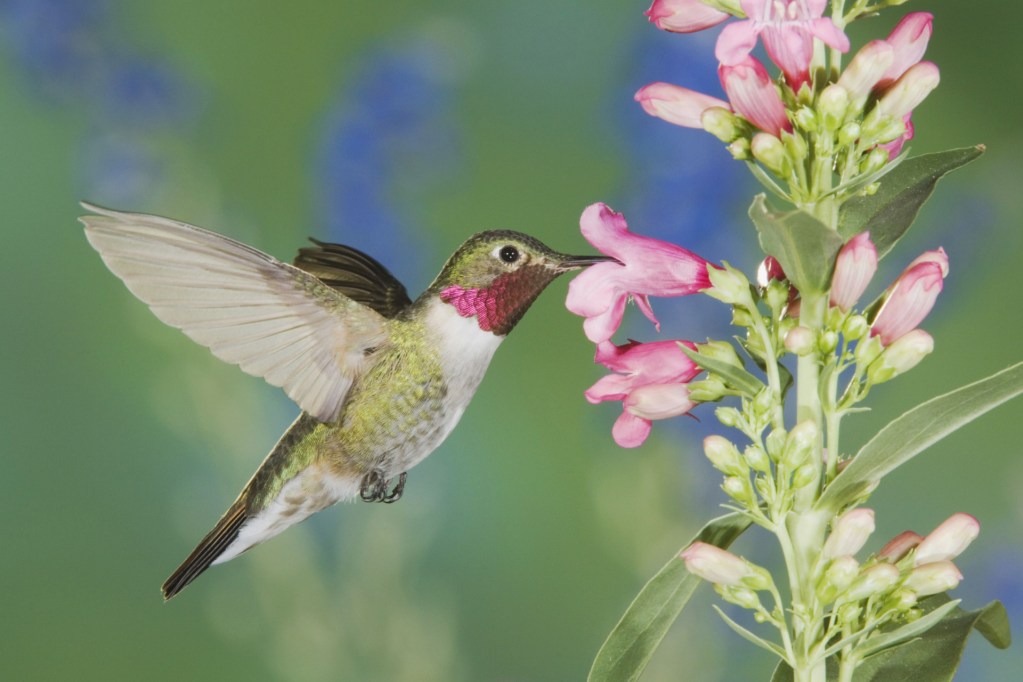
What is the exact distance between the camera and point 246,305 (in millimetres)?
992

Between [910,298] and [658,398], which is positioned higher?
[910,298]

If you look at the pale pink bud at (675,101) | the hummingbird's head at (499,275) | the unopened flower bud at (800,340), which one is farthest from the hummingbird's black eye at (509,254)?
the unopened flower bud at (800,340)

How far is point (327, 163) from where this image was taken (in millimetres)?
2334

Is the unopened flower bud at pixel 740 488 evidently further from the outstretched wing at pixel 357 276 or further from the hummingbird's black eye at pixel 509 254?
the outstretched wing at pixel 357 276

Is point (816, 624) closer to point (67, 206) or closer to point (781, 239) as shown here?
point (781, 239)

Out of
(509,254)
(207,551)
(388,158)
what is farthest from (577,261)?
(388,158)

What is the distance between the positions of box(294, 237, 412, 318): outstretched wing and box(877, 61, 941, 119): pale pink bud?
60cm

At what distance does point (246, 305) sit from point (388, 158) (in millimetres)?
1383

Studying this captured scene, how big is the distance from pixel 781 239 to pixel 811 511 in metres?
0.16

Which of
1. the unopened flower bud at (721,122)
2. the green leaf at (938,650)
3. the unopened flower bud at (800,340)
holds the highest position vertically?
the unopened flower bud at (721,122)

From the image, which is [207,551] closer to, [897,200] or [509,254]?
[509,254]

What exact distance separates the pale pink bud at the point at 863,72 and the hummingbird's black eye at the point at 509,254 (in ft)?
1.25

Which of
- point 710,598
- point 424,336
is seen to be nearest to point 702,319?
point 710,598

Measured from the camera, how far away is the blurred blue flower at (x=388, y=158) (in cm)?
226
